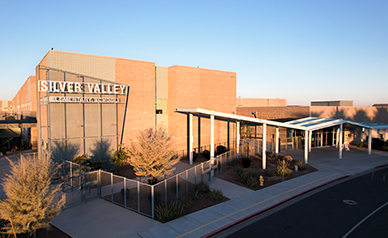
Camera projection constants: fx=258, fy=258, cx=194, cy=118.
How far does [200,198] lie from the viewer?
16453 millimetres

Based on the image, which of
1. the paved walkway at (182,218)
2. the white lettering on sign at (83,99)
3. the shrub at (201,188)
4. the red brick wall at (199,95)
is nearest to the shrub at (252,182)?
the paved walkway at (182,218)

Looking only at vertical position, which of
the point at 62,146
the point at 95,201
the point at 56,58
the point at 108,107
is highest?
the point at 56,58

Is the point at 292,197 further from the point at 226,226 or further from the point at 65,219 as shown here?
the point at 65,219

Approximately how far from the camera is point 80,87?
2267 centimetres

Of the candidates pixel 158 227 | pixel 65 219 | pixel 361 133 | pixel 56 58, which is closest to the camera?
pixel 158 227

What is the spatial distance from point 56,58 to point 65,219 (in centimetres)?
1410

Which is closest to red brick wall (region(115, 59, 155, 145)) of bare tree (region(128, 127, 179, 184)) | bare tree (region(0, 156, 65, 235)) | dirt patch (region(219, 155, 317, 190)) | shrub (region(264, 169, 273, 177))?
bare tree (region(128, 127, 179, 184))

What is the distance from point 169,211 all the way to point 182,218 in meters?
0.82

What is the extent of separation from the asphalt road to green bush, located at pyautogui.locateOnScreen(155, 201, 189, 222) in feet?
9.38

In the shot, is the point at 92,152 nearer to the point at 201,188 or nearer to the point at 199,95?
the point at 201,188

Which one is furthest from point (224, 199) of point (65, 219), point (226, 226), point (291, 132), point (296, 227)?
point (291, 132)

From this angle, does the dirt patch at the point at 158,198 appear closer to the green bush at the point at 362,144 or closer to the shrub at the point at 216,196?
the shrub at the point at 216,196

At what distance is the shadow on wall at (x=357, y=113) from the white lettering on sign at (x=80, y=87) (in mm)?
28386

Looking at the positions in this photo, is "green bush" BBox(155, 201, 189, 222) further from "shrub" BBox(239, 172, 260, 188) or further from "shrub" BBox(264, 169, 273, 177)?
"shrub" BBox(264, 169, 273, 177)
